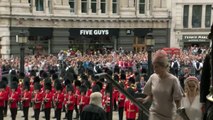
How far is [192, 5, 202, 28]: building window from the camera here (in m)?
42.8

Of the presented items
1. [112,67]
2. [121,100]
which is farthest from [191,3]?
[121,100]

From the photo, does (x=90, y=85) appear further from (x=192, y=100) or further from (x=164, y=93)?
(x=164, y=93)

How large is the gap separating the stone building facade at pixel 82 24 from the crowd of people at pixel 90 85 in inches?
91.6

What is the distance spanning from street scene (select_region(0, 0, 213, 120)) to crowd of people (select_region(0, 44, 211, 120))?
0.04 m

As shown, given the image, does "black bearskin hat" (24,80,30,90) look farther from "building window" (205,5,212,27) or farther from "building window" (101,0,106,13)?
"building window" (205,5,212,27)

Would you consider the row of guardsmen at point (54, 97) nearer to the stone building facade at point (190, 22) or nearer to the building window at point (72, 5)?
the building window at point (72, 5)

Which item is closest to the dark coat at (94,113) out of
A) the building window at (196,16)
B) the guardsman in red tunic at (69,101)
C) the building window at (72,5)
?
the guardsman in red tunic at (69,101)

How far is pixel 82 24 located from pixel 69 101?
20880 mm

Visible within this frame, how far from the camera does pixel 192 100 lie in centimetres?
646

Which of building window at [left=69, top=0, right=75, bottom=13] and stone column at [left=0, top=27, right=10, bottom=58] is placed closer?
stone column at [left=0, top=27, right=10, bottom=58]

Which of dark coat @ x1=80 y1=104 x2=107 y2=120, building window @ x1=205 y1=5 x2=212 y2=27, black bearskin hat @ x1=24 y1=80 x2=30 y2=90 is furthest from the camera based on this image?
building window @ x1=205 y1=5 x2=212 y2=27

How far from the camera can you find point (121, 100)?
1747cm

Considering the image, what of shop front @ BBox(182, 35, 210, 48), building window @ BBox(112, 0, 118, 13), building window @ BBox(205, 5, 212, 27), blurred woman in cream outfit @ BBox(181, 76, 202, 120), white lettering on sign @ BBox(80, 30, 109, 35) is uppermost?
building window @ BBox(112, 0, 118, 13)

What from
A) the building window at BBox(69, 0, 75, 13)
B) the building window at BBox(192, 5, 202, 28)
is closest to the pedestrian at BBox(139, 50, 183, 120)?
the building window at BBox(69, 0, 75, 13)
